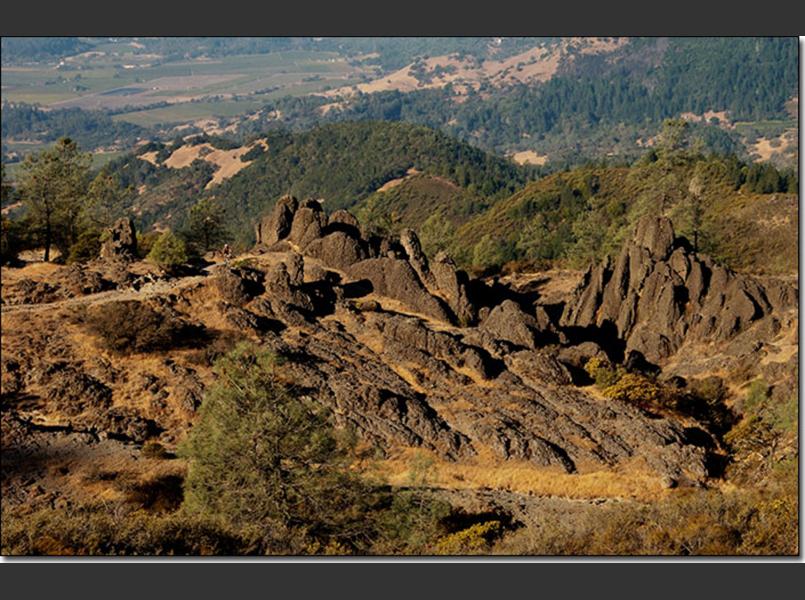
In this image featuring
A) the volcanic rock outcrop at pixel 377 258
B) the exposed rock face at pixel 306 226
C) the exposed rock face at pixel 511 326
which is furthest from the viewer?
the exposed rock face at pixel 306 226

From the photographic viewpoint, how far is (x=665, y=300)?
47438mm

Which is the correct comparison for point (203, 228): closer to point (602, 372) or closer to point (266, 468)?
point (602, 372)

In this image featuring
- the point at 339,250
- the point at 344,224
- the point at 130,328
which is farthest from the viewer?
the point at 344,224

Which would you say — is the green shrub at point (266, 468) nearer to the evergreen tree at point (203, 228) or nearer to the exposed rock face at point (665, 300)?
the exposed rock face at point (665, 300)

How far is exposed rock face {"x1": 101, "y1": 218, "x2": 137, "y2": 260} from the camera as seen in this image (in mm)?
47228

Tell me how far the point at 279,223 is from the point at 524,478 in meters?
30.5

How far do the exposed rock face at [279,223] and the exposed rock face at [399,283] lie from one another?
8.70m

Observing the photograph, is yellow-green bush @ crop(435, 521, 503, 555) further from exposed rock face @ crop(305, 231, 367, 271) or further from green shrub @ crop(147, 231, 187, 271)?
green shrub @ crop(147, 231, 187, 271)

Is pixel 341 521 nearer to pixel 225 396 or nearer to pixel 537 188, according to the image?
pixel 225 396

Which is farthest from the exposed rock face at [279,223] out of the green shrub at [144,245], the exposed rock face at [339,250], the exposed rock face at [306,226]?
the green shrub at [144,245]

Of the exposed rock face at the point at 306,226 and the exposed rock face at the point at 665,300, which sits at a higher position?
the exposed rock face at the point at 306,226

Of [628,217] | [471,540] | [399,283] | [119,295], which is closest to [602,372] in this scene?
[399,283]

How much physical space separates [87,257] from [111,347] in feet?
69.3

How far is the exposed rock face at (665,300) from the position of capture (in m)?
45.9
